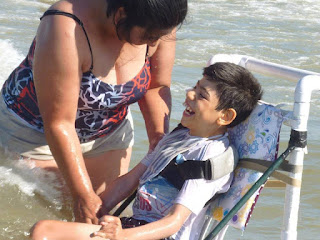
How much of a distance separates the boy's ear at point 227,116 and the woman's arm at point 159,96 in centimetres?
58

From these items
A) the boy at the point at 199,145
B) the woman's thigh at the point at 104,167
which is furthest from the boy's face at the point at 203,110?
the woman's thigh at the point at 104,167

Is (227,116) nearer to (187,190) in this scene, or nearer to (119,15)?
(187,190)

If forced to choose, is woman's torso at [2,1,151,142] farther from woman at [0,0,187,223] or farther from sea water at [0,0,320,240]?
sea water at [0,0,320,240]

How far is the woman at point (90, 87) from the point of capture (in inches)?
116

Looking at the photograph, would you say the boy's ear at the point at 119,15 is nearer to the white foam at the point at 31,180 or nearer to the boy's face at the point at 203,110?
the boy's face at the point at 203,110

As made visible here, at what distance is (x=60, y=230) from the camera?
2715mm

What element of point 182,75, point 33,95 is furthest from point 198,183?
point 182,75

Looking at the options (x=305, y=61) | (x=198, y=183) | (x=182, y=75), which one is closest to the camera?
(x=198, y=183)

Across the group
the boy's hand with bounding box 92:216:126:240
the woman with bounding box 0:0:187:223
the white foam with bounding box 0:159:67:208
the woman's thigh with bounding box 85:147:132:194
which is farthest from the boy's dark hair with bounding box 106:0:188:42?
the white foam with bounding box 0:159:67:208

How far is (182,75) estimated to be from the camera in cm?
756

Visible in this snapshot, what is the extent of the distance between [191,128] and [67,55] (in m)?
0.63

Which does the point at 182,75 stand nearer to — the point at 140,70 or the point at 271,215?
the point at 271,215

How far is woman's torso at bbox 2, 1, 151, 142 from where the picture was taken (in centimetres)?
318

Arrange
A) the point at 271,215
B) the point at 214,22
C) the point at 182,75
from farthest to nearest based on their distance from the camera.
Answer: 1. the point at 214,22
2. the point at 182,75
3. the point at 271,215
